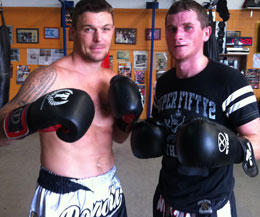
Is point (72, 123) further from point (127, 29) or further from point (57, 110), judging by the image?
point (127, 29)

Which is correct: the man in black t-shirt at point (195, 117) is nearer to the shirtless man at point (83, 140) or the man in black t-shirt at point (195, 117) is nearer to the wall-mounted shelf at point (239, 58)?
the shirtless man at point (83, 140)

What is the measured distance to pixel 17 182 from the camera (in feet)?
8.79

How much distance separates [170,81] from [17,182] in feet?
7.51

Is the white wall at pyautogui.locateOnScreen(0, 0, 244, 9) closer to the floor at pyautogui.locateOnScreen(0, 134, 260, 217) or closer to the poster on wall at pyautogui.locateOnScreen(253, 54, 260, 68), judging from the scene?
the poster on wall at pyautogui.locateOnScreen(253, 54, 260, 68)

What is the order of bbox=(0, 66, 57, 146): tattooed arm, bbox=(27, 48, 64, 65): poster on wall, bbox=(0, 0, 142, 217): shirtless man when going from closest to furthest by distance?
bbox=(0, 66, 57, 146): tattooed arm → bbox=(0, 0, 142, 217): shirtless man → bbox=(27, 48, 64, 65): poster on wall

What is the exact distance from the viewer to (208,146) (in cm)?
82

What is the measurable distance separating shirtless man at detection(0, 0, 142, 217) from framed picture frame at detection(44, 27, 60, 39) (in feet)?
12.1

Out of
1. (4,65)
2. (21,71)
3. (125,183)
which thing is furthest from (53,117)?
(21,71)

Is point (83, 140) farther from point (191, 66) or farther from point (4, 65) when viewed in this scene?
point (4, 65)

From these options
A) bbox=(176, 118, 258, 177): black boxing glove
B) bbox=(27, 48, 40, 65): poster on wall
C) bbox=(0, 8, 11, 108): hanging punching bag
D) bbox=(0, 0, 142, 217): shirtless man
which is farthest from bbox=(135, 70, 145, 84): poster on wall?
bbox=(176, 118, 258, 177): black boxing glove

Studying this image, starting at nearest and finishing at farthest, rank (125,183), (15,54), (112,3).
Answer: (125,183) < (112,3) < (15,54)

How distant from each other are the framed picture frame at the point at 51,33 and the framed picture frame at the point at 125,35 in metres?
1.16

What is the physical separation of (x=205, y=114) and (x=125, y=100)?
38 cm

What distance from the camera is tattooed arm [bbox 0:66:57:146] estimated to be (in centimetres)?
101
